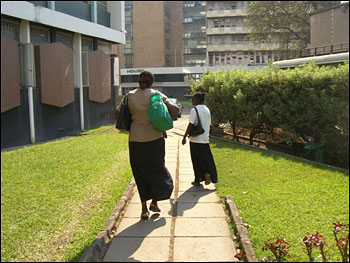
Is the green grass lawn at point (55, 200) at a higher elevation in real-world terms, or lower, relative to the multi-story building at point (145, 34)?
lower

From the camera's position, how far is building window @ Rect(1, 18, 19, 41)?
12.4m

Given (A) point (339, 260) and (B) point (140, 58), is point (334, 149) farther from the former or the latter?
(B) point (140, 58)

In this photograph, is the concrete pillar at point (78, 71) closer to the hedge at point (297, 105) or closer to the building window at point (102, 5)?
the building window at point (102, 5)

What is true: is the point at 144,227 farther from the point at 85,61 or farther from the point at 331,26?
the point at 331,26

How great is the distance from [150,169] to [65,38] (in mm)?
13201

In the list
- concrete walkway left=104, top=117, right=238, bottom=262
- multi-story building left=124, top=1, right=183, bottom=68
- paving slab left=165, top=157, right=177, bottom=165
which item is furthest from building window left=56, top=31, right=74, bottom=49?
multi-story building left=124, top=1, right=183, bottom=68

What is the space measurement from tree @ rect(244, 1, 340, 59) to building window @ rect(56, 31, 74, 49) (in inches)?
600

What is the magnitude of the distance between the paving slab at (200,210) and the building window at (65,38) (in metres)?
12.5

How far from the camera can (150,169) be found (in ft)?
15.3

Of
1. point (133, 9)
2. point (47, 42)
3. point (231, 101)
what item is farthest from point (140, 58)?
point (231, 101)

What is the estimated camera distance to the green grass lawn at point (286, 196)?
171 inches

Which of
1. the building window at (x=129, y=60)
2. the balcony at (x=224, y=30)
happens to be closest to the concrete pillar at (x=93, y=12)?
the balcony at (x=224, y=30)

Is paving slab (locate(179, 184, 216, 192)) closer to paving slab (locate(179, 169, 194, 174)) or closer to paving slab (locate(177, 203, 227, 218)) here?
paving slab (locate(177, 203, 227, 218))

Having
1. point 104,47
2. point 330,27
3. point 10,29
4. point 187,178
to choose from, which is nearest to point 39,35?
point 10,29
